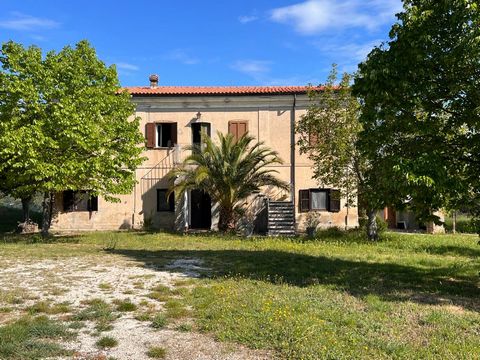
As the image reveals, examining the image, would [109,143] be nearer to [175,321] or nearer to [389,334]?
[175,321]

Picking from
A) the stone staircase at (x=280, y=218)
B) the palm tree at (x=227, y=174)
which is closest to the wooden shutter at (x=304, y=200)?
the stone staircase at (x=280, y=218)

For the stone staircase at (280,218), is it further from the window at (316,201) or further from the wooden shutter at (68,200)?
the wooden shutter at (68,200)

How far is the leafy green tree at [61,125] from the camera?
15641 millimetres

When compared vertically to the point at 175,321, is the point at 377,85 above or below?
above

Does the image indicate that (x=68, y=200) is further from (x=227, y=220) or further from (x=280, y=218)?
(x=280, y=218)

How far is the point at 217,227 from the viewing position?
23.5 metres

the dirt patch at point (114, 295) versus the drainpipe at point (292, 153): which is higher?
the drainpipe at point (292, 153)

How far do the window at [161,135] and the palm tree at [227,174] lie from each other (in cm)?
316

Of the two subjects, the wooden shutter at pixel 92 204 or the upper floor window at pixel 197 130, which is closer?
the wooden shutter at pixel 92 204

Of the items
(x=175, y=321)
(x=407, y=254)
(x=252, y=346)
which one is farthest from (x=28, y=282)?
(x=407, y=254)

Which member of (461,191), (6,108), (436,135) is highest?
(6,108)

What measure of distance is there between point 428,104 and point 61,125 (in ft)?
41.3

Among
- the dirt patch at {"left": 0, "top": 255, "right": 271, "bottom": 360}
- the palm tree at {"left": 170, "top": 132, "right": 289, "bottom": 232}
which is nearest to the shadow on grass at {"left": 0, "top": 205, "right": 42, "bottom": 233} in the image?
the palm tree at {"left": 170, "top": 132, "right": 289, "bottom": 232}

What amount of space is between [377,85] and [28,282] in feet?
28.0
